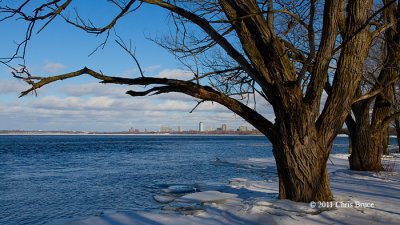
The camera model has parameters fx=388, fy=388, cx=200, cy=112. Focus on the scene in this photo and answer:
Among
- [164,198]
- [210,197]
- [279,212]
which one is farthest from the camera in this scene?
[164,198]

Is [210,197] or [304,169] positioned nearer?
[304,169]

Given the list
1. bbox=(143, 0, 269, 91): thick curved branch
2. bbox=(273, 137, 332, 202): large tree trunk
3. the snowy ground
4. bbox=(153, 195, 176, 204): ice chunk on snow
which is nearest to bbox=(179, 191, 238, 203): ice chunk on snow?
the snowy ground

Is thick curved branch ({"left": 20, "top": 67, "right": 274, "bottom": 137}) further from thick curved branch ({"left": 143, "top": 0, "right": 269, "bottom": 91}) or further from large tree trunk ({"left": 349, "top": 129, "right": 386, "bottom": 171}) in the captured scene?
large tree trunk ({"left": 349, "top": 129, "right": 386, "bottom": 171})

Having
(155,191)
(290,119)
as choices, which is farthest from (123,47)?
(155,191)

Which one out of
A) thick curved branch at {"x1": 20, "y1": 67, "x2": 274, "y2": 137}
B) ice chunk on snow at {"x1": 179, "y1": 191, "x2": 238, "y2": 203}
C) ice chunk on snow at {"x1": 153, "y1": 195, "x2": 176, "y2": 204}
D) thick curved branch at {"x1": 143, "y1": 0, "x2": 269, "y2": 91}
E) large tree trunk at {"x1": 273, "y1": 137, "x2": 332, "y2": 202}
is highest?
thick curved branch at {"x1": 143, "y1": 0, "x2": 269, "y2": 91}

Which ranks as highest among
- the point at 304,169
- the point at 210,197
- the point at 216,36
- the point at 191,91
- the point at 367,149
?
the point at 216,36

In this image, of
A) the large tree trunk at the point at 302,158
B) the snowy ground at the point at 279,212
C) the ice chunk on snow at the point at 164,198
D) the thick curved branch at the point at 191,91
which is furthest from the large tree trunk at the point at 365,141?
the thick curved branch at the point at 191,91

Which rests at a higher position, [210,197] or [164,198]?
[210,197]

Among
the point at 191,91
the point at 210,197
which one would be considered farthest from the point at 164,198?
the point at 191,91

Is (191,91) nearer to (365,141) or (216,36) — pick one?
(216,36)

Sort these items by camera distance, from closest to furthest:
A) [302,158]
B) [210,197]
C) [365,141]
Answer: [302,158]
[210,197]
[365,141]

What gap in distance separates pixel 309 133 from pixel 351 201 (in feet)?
A: 5.22

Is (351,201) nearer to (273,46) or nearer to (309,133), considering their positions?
(309,133)

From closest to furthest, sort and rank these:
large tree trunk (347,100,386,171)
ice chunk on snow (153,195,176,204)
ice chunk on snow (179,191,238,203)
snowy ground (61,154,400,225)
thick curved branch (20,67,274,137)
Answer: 1. snowy ground (61,154,400,225)
2. thick curved branch (20,67,274,137)
3. ice chunk on snow (179,191,238,203)
4. ice chunk on snow (153,195,176,204)
5. large tree trunk (347,100,386,171)
